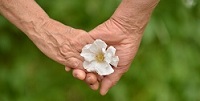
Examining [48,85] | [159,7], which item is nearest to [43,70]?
[48,85]

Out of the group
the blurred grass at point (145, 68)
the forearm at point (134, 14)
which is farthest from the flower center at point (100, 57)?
the blurred grass at point (145, 68)

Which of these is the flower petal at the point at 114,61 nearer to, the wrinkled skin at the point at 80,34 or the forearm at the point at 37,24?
the wrinkled skin at the point at 80,34

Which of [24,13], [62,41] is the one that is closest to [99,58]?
[62,41]

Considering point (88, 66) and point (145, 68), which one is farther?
point (145, 68)

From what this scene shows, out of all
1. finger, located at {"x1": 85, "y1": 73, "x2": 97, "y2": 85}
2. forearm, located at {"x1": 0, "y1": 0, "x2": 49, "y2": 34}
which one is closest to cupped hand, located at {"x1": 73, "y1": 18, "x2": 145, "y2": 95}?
finger, located at {"x1": 85, "y1": 73, "x2": 97, "y2": 85}

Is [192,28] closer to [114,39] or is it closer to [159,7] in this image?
[159,7]

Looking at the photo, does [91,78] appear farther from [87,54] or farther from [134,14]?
[134,14]
